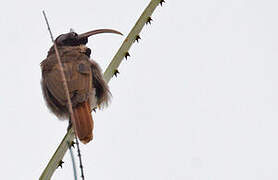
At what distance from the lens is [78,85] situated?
4.20 meters

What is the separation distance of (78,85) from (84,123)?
0.55 m

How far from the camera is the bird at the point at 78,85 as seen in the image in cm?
391

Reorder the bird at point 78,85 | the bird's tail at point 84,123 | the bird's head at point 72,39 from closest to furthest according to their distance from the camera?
the bird's tail at point 84,123 < the bird at point 78,85 < the bird's head at point 72,39

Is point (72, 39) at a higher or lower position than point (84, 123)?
higher

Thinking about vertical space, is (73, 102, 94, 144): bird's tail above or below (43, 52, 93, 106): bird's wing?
below

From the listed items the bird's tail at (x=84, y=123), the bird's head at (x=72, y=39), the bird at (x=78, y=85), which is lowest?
the bird's tail at (x=84, y=123)

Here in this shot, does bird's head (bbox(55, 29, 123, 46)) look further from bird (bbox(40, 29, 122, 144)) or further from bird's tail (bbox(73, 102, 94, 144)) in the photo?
bird's tail (bbox(73, 102, 94, 144))

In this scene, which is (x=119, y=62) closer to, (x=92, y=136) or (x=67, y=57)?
(x=92, y=136)

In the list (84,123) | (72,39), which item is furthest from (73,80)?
(72,39)

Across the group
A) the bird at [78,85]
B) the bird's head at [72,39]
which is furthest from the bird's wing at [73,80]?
the bird's head at [72,39]

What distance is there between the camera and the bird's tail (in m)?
3.65

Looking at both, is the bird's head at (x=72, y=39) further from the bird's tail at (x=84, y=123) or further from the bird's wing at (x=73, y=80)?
the bird's tail at (x=84, y=123)

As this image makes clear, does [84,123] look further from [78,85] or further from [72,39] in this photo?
[72,39]

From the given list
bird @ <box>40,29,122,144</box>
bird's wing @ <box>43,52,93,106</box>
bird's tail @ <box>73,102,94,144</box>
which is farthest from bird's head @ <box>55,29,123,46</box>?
bird's tail @ <box>73,102,94,144</box>
